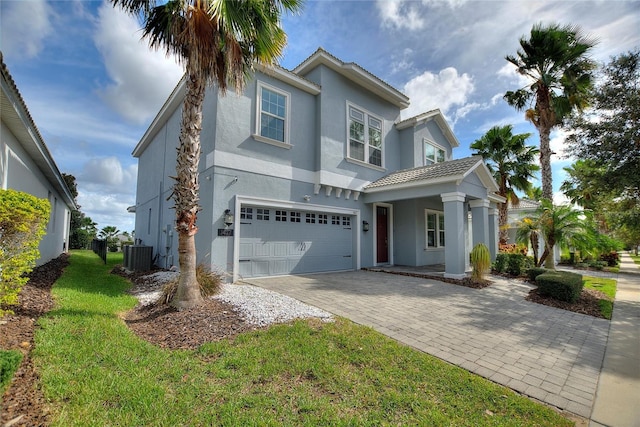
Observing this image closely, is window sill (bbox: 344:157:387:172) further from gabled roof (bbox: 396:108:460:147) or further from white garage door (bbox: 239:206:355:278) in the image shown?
gabled roof (bbox: 396:108:460:147)

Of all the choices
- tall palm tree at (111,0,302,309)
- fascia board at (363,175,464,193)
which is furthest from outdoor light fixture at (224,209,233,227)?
fascia board at (363,175,464,193)

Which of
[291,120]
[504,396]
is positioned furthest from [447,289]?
[291,120]

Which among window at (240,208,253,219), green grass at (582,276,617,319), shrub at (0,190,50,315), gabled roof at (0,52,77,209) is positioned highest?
gabled roof at (0,52,77,209)

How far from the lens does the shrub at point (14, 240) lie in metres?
4.04

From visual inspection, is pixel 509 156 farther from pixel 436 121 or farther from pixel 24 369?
pixel 24 369

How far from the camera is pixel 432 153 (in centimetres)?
1645

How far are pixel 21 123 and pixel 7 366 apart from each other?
6298 millimetres

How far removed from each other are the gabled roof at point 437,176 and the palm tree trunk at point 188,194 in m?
8.29

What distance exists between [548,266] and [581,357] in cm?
943

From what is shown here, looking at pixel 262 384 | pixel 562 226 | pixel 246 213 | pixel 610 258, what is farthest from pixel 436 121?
pixel 262 384

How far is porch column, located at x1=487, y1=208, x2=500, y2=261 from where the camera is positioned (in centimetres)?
1402

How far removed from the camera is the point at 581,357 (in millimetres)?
4422

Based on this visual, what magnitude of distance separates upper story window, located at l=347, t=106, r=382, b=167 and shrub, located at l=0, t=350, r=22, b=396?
11158mm

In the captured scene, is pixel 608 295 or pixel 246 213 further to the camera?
pixel 246 213
